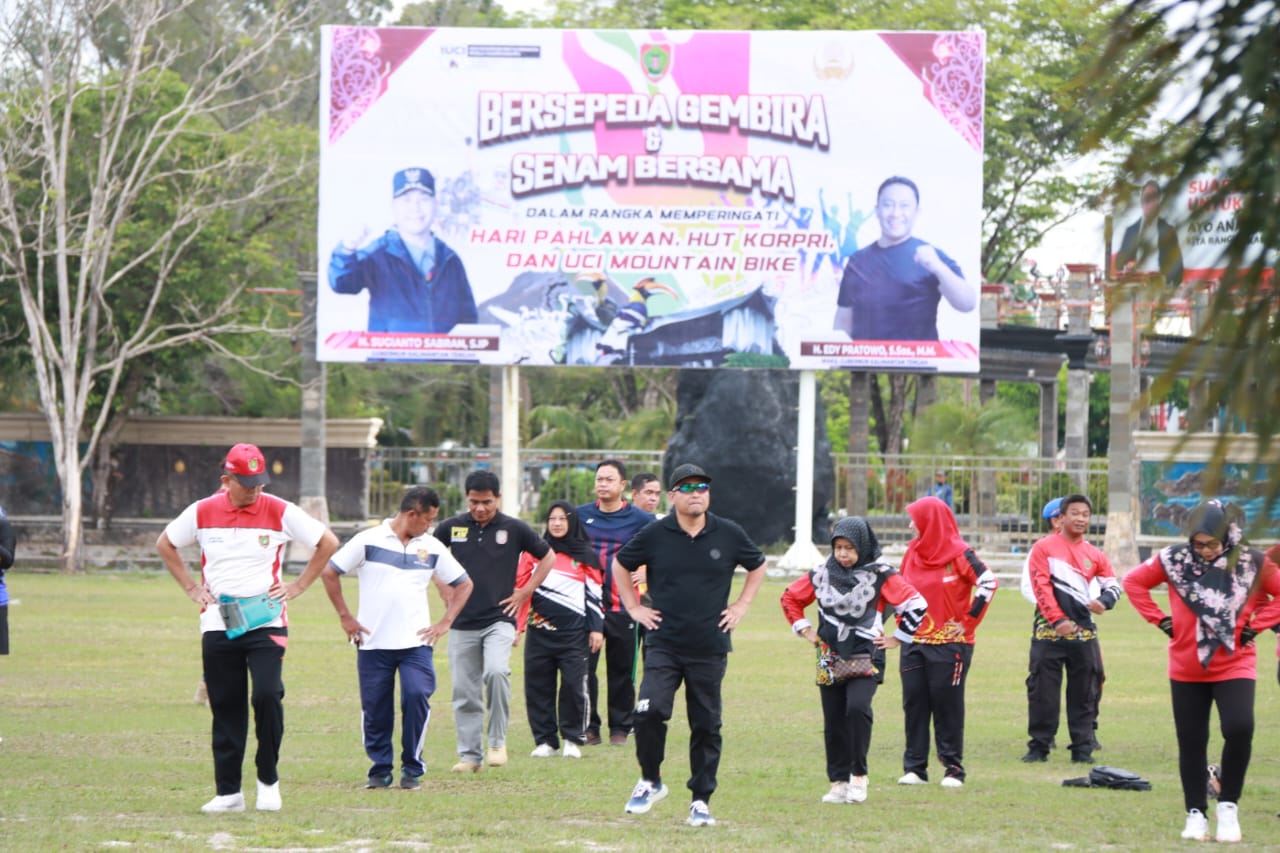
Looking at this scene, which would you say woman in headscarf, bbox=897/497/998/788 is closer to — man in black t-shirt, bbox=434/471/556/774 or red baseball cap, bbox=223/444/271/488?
man in black t-shirt, bbox=434/471/556/774

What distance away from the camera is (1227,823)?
9.61 metres

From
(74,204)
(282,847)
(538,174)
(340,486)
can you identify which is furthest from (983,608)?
(340,486)

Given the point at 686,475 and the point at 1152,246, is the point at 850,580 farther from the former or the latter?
the point at 1152,246

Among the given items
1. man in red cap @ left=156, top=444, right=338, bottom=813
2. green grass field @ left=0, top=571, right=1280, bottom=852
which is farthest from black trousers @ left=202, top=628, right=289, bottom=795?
green grass field @ left=0, top=571, right=1280, bottom=852

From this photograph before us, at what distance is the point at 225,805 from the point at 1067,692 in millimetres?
5925

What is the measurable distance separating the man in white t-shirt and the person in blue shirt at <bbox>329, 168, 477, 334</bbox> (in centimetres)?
1881

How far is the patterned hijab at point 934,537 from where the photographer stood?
11930mm

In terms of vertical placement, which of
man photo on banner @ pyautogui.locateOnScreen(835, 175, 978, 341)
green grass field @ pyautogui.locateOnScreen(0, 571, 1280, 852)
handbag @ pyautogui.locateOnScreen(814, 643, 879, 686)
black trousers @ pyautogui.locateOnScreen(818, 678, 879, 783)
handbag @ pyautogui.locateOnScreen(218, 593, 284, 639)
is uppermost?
man photo on banner @ pyautogui.locateOnScreen(835, 175, 978, 341)

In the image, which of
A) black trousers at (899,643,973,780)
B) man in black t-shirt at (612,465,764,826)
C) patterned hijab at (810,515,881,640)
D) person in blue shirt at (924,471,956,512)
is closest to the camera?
man in black t-shirt at (612,465,764,826)

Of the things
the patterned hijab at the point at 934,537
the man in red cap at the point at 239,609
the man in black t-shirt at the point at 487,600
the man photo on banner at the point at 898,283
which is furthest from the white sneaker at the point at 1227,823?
the man photo on banner at the point at 898,283

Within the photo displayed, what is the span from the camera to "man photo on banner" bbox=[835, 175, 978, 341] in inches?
1160

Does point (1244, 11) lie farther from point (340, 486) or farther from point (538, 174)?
point (340, 486)

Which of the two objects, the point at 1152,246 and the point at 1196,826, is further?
the point at 1196,826

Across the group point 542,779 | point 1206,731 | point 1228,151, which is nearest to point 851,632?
point 1206,731
